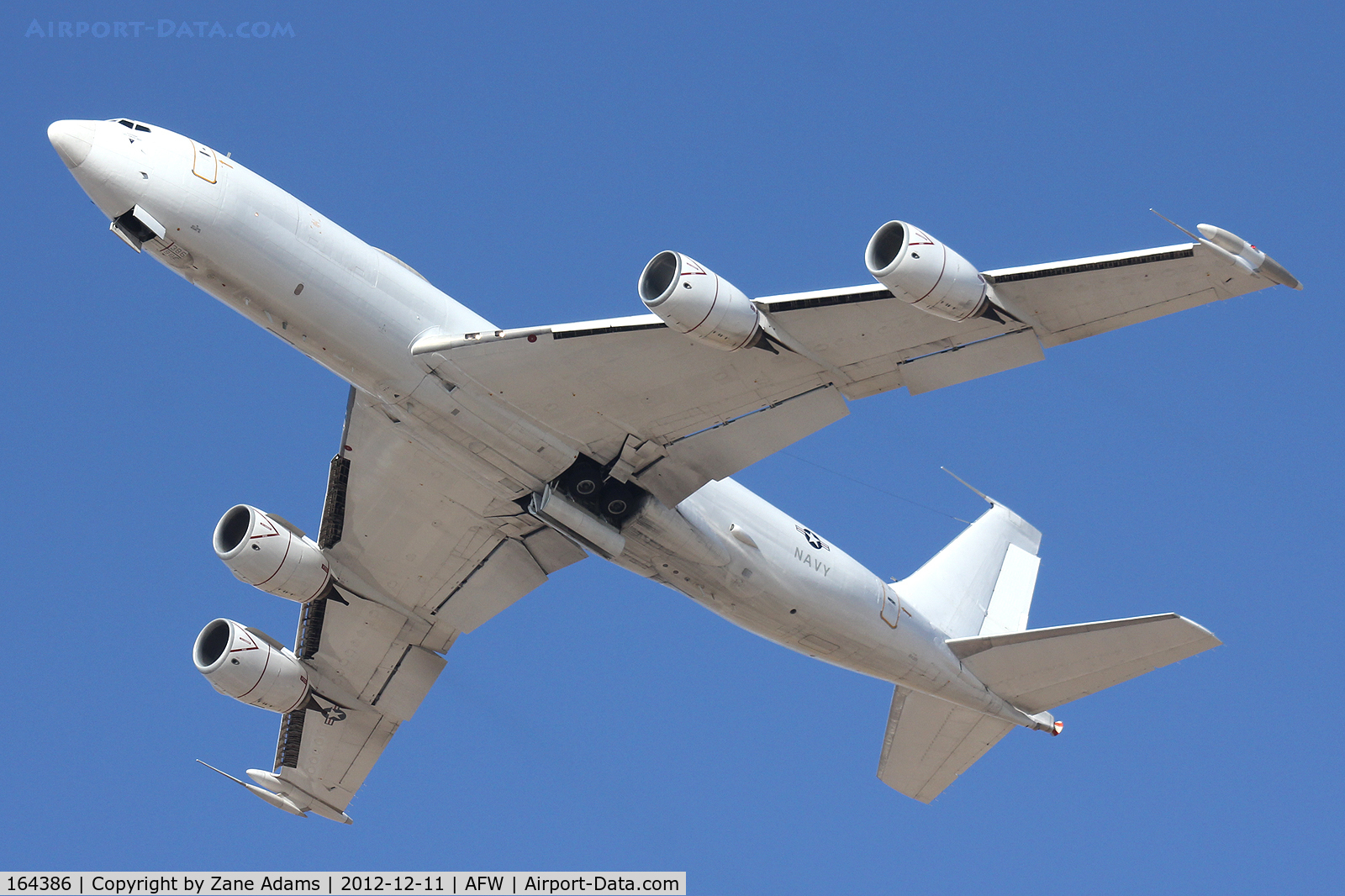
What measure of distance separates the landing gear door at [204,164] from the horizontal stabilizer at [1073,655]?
61.8 ft

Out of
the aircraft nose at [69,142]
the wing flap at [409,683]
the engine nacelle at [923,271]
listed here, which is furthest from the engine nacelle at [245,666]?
the engine nacelle at [923,271]

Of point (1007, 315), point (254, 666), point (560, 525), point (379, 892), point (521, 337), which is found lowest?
point (379, 892)

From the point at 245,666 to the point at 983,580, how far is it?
59.3ft

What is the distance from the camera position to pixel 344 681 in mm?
33438

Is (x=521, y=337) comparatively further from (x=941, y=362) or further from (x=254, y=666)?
(x=254, y=666)

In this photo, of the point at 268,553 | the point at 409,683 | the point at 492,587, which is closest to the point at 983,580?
the point at 492,587

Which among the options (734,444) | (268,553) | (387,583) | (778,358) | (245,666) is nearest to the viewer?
(778,358)

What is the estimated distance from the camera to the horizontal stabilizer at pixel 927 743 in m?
33.4

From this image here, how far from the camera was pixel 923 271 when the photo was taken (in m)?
22.3

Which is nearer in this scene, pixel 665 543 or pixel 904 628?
pixel 665 543

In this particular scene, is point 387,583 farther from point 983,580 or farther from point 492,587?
point 983,580

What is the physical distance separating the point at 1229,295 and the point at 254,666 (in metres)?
22.1

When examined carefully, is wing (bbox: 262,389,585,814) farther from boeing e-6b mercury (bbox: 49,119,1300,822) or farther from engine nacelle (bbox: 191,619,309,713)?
engine nacelle (bbox: 191,619,309,713)

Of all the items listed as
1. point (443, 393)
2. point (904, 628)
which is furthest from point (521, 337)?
point (904, 628)
